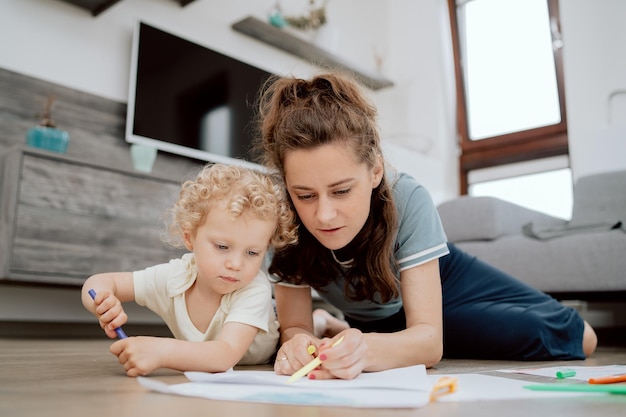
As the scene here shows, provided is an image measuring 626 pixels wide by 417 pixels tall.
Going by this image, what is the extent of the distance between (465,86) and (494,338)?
3575mm

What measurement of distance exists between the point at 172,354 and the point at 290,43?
329 cm

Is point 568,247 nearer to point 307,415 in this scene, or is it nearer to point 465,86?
point 307,415

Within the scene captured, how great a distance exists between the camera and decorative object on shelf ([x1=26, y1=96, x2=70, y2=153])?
244 cm

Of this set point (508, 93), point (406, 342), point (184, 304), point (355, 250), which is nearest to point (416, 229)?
point (355, 250)

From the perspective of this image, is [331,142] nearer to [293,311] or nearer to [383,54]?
[293,311]

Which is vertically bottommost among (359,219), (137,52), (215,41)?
(359,219)

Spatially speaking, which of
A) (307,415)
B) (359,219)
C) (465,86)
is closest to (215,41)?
(465,86)

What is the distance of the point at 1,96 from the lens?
2.50m

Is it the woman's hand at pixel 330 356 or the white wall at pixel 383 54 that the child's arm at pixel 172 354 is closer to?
the woman's hand at pixel 330 356

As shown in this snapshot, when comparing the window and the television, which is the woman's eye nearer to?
the television

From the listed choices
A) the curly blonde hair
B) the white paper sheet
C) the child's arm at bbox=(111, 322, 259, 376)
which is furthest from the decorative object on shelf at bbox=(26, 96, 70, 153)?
the white paper sheet

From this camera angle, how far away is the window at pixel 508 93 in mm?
4188

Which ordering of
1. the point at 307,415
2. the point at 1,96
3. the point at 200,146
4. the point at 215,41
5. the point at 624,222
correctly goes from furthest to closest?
the point at 215,41 → the point at 200,146 → the point at 1,96 → the point at 624,222 → the point at 307,415

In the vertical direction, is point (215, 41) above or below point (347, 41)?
below
